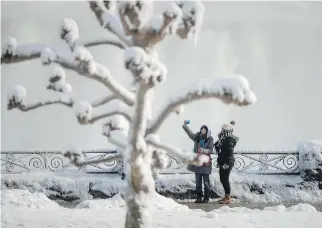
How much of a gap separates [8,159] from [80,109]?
9.42 m

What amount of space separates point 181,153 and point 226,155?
5049 millimetres

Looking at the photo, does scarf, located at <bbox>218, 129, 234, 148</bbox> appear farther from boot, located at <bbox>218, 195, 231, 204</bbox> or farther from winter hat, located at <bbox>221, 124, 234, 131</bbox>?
boot, located at <bbox>218, 195, 231, 204</bbox>

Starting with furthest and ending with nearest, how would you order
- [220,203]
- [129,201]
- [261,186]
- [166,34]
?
[261,186] < [220,203] < [129,201] < [166,34]

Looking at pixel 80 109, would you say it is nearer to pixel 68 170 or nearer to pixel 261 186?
pixel 261 186

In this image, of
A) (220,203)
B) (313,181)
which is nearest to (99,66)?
(220,203)

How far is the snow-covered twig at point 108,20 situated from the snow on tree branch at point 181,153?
1071mm

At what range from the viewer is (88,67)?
4520 mm

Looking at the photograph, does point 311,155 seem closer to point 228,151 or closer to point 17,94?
point 228,151

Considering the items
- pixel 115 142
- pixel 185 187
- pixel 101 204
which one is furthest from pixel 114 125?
pixel 185 187

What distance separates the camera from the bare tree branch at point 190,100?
444cm

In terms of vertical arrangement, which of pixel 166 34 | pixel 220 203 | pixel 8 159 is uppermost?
pixel 166 34

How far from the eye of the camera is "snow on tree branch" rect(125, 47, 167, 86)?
14.1 ft

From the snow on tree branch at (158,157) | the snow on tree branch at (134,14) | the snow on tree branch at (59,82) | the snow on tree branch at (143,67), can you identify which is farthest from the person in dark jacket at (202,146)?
the snow on tree branch at (143,67)

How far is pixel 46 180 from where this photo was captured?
1184 centimetres
